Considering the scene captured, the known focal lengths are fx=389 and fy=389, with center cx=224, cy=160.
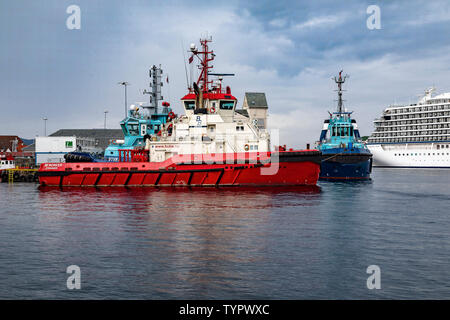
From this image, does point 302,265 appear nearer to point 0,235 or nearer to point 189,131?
point 0,235

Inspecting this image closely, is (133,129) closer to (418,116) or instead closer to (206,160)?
(206,160)

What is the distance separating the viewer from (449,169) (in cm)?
8550

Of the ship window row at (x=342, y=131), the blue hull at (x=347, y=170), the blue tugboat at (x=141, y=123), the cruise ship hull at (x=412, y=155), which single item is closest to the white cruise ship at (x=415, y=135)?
the cruise ship hull at (x=412, y=155)

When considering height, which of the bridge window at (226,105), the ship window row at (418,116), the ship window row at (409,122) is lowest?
the bridge window at (226,105)

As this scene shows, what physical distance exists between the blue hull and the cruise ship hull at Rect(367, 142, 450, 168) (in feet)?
145

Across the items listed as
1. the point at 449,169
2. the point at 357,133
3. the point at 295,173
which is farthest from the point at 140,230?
the point at 449,169

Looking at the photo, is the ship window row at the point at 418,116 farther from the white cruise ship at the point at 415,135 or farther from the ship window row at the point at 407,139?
the ship window row at the point at 407,139

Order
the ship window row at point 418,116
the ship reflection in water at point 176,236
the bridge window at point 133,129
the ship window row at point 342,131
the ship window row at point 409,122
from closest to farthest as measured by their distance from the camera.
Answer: the ship reflection in water at point 176,236 → the bridge window at point 133,129 → the ship window row at point 342,131 → the ship window row at point 409,122 → the ship window row at point 418,116

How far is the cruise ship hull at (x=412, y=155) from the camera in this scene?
86562mm

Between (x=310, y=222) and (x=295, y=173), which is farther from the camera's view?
(x=295, y=173)

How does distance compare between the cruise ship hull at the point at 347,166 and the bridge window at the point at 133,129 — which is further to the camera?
the bridge window at the point at 133,129

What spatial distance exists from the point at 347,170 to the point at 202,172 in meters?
24.4

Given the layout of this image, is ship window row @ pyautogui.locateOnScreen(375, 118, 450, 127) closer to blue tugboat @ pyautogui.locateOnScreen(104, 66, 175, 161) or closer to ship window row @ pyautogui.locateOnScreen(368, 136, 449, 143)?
ship window row @ pyautogui.locateOnScreen(368, 136, 449, 143)
